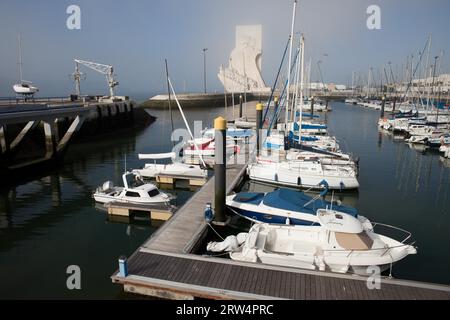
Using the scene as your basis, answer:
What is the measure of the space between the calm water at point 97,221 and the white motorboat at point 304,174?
1.00 m

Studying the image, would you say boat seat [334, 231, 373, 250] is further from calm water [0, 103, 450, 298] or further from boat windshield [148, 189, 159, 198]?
boat windshield [148, 189, 159, 198]

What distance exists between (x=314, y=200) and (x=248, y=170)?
10775 millimetres

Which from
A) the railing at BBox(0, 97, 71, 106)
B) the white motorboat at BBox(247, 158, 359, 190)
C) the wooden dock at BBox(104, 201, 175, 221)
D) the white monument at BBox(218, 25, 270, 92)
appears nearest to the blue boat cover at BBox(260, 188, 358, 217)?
the wooden dock at BBox(104, 201, 175, 221)

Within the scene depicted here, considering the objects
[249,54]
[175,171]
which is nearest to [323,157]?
[175,171]

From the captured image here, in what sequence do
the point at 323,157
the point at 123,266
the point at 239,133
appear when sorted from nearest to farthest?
the point at 123,266 → the point at 323,157 → the point at 239,133

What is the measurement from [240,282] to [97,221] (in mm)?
12101

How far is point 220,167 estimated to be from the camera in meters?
16.0

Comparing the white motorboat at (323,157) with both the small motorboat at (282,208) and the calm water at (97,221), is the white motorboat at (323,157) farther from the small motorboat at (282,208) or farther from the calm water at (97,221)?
the small motorboat at (282,208)

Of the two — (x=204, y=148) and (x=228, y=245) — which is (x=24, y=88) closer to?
(x=204, y=148)

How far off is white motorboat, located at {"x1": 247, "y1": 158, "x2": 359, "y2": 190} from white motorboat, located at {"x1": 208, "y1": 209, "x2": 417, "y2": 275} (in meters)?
10.1

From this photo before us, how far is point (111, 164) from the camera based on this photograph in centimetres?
3500
